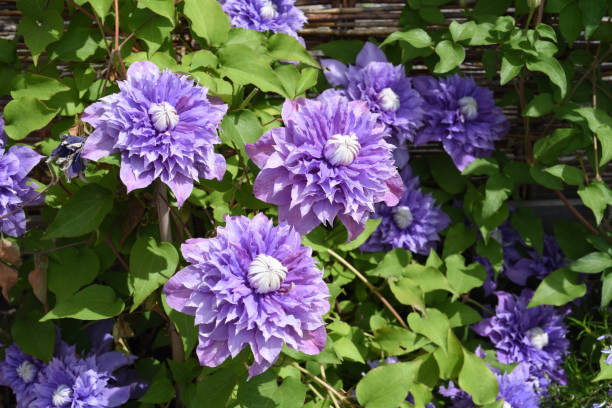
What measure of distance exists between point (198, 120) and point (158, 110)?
50 millimetres

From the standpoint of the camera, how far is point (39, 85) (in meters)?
0.93

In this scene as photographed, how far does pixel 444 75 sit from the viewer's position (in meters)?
1.22

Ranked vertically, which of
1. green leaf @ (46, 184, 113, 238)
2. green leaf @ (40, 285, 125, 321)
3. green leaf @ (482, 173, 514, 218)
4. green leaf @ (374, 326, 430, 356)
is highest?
green leaf @ (46, 184, 113, 238)

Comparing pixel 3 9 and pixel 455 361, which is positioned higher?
pixel 3 9

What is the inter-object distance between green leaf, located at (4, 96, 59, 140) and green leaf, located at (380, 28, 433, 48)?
0.60 metres

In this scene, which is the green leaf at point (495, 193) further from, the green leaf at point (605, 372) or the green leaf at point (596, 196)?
the green leaf at point (605, 372)

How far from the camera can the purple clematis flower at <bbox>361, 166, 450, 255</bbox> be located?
1184 millimetres

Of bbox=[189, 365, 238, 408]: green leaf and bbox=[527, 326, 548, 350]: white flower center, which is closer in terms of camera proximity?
bbox=[189, 365, 238, 408]: green leaf

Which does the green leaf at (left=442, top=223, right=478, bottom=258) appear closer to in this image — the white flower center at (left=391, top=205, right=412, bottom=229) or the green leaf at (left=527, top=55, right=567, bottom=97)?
the white flower center at (left=391, top=205, right=412, bottom=229)

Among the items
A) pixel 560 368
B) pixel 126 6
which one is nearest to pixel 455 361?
pixel 560 368

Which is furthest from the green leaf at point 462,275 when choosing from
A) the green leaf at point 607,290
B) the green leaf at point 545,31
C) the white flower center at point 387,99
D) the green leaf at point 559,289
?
the green leaf at point 545,31

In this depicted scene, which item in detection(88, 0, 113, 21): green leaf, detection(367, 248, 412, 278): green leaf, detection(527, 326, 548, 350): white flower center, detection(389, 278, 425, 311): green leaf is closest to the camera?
detection(88, 0, 113, 21): green leaf

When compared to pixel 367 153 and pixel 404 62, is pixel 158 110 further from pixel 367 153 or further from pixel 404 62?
pixel 404 62

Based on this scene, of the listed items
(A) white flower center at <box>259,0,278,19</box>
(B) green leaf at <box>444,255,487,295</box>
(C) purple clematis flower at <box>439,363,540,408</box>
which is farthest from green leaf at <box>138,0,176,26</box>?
(C) purple clematis flower at <box>439,363,540,408</box>
